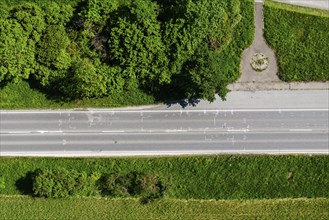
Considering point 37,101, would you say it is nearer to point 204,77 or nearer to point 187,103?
point 187,103

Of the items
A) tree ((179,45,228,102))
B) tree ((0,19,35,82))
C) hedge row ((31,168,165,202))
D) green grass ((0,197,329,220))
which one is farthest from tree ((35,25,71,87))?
green grass ((0,197,329,220))

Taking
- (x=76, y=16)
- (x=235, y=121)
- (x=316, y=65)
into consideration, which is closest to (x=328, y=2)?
(x=316, y=65)

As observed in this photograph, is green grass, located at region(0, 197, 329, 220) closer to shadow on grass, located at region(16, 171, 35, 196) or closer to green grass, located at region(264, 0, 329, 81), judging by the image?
shadow on grass, located at region(16, 171, 35, 196)

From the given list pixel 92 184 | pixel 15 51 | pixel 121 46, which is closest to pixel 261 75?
pixel 121 46

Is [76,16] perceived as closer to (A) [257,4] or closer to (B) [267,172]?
(A) [257,4]

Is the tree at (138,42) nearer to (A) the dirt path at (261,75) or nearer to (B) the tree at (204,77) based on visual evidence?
(B) the tree at (204,77)

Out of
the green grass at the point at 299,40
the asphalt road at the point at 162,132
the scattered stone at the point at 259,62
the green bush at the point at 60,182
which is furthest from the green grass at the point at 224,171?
the scattered stone at the point at 259,62
